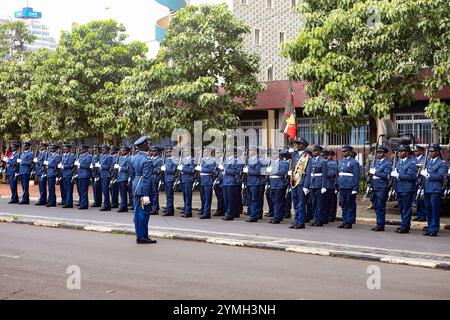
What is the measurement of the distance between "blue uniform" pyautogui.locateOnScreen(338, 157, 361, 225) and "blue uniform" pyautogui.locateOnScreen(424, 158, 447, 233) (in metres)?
1.67

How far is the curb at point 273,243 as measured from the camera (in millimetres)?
10773

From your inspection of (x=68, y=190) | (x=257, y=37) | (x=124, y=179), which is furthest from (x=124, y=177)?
(x=257, y=37)

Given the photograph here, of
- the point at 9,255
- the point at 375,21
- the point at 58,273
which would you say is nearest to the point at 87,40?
the point at 375,21

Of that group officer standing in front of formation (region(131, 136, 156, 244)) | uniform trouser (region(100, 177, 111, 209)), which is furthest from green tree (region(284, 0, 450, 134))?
officer standing in front of formation (region(131, 136, 156, 244))

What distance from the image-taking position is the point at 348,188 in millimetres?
15664

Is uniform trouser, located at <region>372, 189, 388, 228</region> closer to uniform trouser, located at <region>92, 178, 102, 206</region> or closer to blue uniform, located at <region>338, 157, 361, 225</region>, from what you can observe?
blue uniform, located at <region>338, 157, 361, 225</region>

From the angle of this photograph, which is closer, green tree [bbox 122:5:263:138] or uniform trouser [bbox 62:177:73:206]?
uniform trouser [bbox 62:177:73:206]

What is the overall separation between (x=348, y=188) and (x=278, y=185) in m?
1.61

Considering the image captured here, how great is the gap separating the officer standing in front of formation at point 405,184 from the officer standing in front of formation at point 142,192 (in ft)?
17.4

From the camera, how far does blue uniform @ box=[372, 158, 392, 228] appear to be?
15.1 meters
